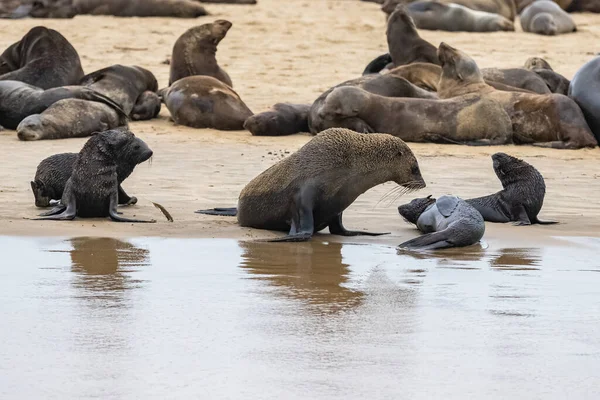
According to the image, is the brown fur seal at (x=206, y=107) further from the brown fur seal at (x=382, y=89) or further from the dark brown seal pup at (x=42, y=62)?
the dark brown seal pup at (x=42, y=62)

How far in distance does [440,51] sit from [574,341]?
871cm

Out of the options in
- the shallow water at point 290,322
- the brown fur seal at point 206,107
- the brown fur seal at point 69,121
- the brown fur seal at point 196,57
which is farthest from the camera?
the brown fur seal at point 196,57

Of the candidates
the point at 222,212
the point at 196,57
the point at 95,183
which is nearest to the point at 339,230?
the point at 222,212

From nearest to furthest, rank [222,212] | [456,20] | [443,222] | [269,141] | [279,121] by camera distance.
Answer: [443,222] → [222,212] → [269,141] → [279,121] → [456,20]

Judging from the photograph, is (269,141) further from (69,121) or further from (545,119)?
(545,119)

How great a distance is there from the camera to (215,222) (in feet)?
21.9

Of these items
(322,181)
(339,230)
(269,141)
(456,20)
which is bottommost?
(269,141)

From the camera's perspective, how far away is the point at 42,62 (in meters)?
12.5

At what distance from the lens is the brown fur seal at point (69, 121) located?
34.5 ft

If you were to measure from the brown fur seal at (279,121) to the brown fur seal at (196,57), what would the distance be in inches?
85.3

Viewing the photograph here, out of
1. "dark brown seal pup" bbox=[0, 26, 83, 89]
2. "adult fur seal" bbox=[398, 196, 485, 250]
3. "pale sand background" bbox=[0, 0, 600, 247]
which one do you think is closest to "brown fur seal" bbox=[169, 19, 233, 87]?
"pale sand background" bbox=[0, 0, 600, 247]

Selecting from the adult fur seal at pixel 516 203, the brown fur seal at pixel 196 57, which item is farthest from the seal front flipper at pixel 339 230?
the brown fur seal at pixel 196 57

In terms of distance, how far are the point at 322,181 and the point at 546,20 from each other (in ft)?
43.6

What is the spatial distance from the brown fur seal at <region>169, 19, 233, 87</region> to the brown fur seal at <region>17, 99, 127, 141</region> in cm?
245
